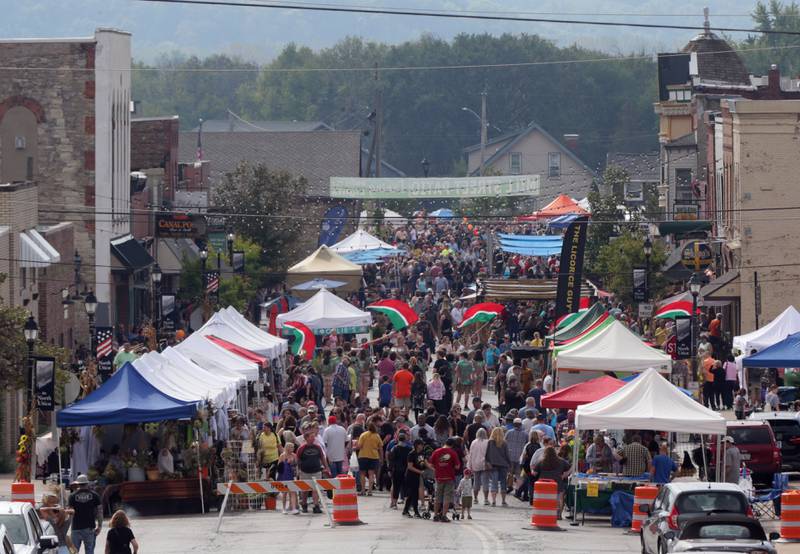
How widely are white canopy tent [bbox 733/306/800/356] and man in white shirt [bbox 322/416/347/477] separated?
11.9 m

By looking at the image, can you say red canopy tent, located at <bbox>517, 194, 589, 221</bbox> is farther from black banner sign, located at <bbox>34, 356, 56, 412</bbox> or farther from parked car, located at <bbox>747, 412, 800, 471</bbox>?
Answer: black banner sign, located at <bbox>34, 356, 56, 412</bbox>

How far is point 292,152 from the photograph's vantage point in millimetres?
102375

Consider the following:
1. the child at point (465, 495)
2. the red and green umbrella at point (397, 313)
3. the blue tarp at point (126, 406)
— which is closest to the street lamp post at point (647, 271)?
the red and green umbrella at point (397, 313)

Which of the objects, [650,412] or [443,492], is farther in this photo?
[650,412]

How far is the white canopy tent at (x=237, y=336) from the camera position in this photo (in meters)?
36.3

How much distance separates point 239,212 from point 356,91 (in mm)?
111700

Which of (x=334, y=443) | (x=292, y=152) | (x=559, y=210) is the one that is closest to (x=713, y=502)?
(x=334, y=443)

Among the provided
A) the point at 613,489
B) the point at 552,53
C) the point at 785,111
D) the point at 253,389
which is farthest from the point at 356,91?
the point at 613,489

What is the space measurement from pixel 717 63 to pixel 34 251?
47008 mm

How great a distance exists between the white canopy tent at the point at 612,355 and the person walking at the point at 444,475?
7.26m

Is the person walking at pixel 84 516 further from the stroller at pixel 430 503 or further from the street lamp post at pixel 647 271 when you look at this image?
the street lamp post at pixel 647 271

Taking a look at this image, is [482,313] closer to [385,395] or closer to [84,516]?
[385,395]

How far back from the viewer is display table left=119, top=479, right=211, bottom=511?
1020 inches

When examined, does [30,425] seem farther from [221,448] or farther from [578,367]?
[578,367]
